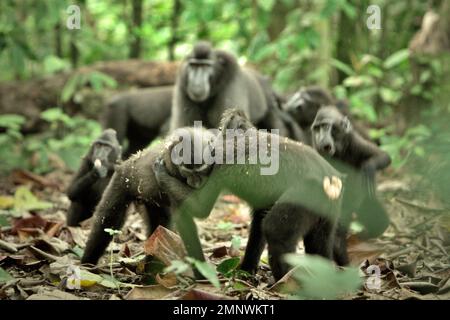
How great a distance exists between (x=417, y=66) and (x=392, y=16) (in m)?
2.55

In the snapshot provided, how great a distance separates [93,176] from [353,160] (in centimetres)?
258

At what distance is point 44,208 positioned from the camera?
745 centimetres

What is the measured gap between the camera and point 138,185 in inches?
196

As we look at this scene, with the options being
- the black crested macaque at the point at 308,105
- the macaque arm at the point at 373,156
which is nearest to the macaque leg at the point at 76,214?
the macaque arm at the point at 373,156

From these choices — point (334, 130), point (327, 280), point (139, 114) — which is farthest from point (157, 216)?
point (139, 114)

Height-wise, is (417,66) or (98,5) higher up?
(98,5)

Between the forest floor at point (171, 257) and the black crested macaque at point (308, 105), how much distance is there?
137 centimetres

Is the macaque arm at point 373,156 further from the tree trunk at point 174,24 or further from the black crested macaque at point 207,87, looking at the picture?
the tree trunk at point 174,24

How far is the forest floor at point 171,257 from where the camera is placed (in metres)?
4.08

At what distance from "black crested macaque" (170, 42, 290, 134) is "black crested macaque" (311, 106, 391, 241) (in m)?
1.89
